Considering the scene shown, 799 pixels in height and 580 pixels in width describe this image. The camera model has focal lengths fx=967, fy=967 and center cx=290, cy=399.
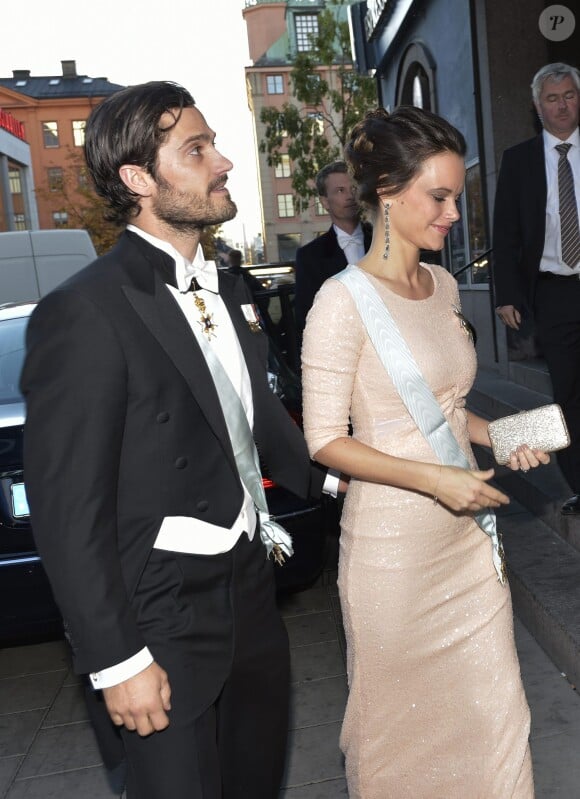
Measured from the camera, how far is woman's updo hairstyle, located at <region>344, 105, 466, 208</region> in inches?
96.3

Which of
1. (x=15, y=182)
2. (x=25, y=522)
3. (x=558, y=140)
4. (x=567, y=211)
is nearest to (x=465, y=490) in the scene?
(x=25, y=522)

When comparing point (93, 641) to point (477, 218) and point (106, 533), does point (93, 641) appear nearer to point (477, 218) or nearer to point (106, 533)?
point (106, 533)

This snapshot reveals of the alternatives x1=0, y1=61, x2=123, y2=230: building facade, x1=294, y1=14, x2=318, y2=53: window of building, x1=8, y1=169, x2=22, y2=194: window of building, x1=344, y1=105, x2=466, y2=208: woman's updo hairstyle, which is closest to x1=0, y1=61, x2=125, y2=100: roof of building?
x1=0, y1=61, x2=123, y2=230: building facade

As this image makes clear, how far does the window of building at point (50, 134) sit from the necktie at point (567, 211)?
254 feet

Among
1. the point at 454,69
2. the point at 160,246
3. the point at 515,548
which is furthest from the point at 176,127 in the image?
the point at 454,69

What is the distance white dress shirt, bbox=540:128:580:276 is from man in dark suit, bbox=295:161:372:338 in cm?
106

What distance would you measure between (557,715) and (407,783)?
4.06 ft

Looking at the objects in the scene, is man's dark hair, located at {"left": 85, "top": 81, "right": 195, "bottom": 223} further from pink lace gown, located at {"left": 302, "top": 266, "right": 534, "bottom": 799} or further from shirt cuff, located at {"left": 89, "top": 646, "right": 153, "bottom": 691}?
shirt cuff, located at {"left": 89, "top": 646, "right": 153, "bottom": 691}

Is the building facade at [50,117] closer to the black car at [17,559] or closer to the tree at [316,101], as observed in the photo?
the tree at [316,101]

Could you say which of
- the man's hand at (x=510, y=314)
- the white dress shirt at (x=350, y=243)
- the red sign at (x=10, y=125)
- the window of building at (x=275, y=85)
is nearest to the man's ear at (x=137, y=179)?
the man's hand at (x=510, y=314)

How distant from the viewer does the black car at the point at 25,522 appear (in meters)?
4.12

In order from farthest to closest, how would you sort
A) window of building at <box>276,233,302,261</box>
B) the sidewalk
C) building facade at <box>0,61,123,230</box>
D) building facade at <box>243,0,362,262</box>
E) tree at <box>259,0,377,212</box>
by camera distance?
1. building facade at <box>0,61,123,230</box>
2. window of building at <box>276,233,302,261</box>
3. building facade at <box>243,0,362,262</box>
4. tree at <box>259,0,377,212</box>
5. the sidewalk

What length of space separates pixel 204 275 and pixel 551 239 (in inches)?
121

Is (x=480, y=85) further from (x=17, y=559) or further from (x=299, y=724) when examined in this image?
(x=299, y=724)
